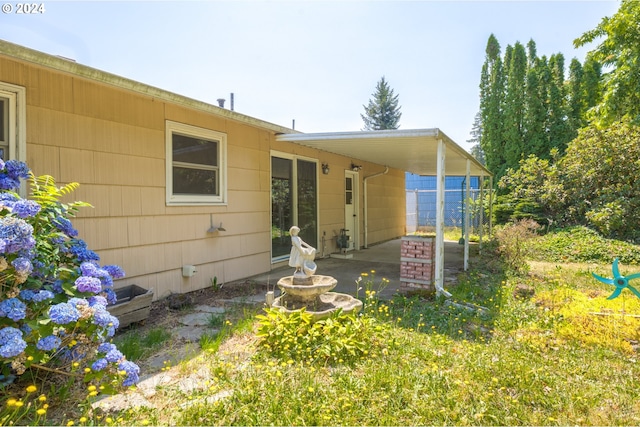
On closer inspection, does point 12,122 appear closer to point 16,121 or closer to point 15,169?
point 16,121

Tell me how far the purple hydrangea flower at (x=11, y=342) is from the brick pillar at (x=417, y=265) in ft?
13.6

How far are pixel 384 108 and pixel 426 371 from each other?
98.1 feet

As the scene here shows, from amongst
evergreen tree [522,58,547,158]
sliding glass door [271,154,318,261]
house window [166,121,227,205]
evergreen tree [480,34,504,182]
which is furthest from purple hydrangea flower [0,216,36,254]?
evergreen tree [480,34,504,182]

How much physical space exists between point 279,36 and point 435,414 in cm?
593

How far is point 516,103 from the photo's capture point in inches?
517

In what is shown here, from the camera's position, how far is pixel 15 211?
228cm

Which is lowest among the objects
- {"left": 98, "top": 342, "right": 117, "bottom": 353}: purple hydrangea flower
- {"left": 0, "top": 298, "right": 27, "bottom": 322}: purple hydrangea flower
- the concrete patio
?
the concrete patio

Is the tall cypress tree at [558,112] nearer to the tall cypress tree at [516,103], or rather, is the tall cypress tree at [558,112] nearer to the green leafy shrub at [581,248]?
the tall cypress tree at [516,103]

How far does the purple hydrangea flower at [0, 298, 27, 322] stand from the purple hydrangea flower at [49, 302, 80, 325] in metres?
0.14

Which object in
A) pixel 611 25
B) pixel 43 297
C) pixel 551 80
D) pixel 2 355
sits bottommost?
pixel 2 355

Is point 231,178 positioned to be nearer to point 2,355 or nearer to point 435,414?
point 2,355

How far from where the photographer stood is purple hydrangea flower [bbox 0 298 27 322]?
206 centimetres

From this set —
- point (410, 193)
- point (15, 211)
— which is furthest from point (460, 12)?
point (410, 193)

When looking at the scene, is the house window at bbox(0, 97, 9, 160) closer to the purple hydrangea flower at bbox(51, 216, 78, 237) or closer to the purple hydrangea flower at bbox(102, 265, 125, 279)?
the purple hydrangea flower at bbox(51, 216, 78, 237)
